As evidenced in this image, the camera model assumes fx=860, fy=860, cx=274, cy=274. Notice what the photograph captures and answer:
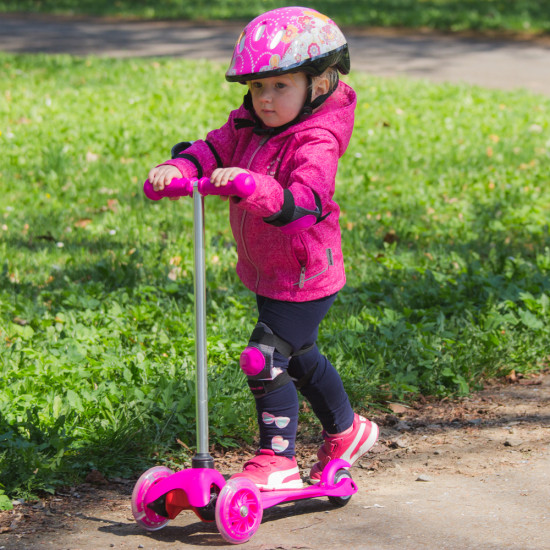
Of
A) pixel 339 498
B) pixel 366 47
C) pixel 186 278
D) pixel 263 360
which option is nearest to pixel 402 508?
pixel 339 498

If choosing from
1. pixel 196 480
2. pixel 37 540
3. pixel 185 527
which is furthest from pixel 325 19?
pixel 37 540

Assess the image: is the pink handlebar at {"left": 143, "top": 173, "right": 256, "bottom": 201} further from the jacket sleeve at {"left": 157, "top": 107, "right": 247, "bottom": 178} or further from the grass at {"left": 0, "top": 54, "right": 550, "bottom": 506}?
the grass at {"left": 0, "top": 54, "right": 550, "bottom": 506}

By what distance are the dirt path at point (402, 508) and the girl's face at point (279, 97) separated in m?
1.37

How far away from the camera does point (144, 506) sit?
9.04ft

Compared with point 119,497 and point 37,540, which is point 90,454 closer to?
point 119,497

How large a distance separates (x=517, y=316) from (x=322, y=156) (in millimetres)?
2330

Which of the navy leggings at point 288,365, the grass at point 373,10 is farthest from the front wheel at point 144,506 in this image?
the grass at point 373,10

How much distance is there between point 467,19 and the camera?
677 inches

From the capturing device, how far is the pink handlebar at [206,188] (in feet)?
8.18

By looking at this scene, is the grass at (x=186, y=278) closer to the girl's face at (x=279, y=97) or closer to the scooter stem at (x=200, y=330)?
the scooter stem at (x=200, y=330)

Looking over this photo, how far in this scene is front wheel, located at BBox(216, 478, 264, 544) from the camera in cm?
265

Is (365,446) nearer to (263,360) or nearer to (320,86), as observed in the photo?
(263,360)

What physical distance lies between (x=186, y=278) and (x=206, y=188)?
256cm

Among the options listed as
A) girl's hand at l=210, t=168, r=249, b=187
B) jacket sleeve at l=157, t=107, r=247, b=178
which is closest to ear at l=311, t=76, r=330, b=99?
jacket sleeve at l=157, t=107, r=247, b=178
